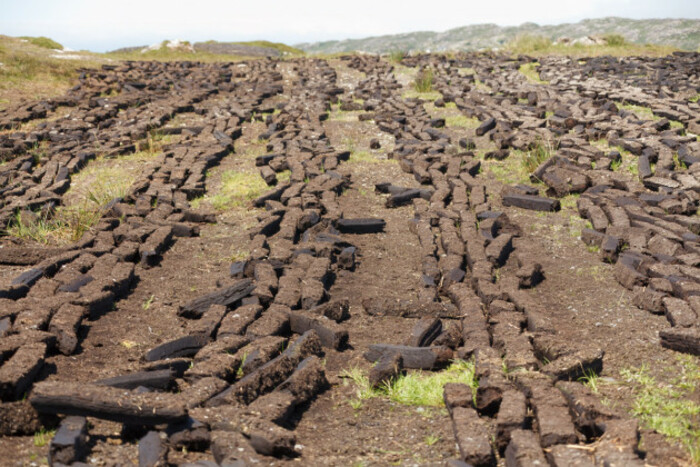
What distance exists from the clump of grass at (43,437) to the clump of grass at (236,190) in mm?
5063

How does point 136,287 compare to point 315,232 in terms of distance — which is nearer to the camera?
point 136,287

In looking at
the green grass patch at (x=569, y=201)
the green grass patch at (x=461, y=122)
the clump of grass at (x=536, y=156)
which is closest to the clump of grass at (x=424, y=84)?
the green grass patch at (x=461, y=122)

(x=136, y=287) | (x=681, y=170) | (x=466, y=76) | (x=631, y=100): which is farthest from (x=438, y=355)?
(x=466, y=76)

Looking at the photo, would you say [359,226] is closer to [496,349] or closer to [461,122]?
[496,349]

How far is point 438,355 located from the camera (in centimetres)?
450

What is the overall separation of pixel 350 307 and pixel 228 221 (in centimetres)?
296

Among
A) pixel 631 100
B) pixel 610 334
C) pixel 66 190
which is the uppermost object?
pixel 631 100

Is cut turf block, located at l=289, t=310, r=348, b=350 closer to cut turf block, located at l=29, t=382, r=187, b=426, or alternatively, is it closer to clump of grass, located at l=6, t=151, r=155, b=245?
cut turf block, located at l=29, t=382, r=187, b=426

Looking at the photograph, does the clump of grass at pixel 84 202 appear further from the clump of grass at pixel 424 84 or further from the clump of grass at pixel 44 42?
the clump of grass at pixel 44 42

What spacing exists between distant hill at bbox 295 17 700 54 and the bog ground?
94.3 ft

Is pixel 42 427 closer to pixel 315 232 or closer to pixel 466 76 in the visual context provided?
pixel 315 232

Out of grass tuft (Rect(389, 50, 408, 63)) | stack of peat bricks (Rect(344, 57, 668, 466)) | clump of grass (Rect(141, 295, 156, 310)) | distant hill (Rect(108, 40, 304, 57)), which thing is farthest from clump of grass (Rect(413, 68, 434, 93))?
distant hill (Rect(108, 40, 304, 57))

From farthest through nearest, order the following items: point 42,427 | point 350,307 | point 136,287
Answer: point 136,287
point 350,307
point 42,427

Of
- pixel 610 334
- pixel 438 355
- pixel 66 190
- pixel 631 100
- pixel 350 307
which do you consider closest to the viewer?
pixel 438 355
